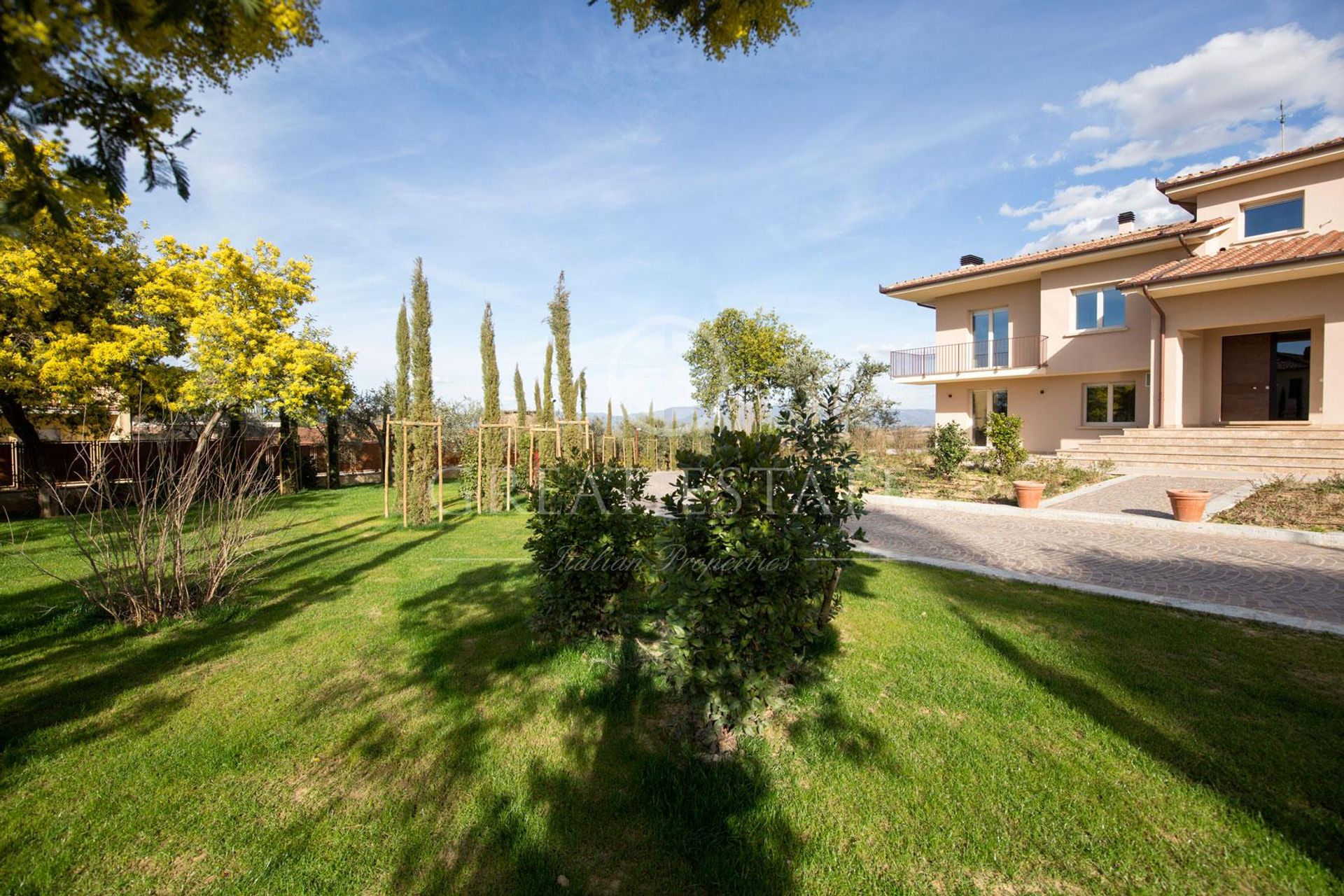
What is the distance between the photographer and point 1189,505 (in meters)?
8.09

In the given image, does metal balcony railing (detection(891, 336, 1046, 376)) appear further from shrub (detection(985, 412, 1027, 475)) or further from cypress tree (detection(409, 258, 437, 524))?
cypress tree (detection(409, 258, 437, 524))

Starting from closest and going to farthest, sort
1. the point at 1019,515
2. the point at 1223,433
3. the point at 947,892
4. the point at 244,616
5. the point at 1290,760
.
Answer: the point at 947,892 → the point at 1290,760 → the point at 244,616 → the point at 1019,515 → the point at 1223,433

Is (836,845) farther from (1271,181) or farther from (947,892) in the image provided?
(1271,181)

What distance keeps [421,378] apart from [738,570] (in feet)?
33.8

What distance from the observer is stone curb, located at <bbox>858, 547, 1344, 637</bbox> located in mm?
4266

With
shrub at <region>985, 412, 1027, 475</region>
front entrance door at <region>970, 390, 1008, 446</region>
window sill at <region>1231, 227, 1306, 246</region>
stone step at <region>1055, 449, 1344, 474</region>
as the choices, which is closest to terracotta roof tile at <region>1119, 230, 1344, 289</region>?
window sill at <region>1231, 227, 1306, 246</region>

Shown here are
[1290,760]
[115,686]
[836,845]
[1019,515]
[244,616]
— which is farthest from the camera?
[1019,515]

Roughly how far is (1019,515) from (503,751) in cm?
976

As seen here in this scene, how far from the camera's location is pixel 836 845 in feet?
7.45

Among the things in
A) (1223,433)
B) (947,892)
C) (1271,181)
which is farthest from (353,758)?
(1271,181)

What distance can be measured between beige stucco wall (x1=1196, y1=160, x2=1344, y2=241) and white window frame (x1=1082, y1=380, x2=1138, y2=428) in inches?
178

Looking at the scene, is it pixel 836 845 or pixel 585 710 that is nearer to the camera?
pixel 836 845

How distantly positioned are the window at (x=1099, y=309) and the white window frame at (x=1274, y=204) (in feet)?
10.2

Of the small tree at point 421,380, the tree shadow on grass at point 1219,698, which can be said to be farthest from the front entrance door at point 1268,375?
the small tree at point 421,380
